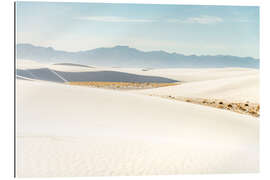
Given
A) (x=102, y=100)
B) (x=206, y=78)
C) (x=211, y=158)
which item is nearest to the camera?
(x=211, y=158)

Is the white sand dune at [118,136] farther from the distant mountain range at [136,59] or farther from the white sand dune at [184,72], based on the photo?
the distant mountain range at [136,59]

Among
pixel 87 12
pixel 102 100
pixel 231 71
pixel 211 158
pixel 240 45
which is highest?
pixel 87 12

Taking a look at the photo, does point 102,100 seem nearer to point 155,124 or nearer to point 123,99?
point 123,99

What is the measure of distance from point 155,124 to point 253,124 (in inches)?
60.3

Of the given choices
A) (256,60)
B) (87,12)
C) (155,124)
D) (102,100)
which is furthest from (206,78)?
(87,12)

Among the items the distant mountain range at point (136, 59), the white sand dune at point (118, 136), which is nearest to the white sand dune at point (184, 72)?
the distant mountain range at point (136, 59)

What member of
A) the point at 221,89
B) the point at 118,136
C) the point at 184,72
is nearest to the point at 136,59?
the point at 184,72

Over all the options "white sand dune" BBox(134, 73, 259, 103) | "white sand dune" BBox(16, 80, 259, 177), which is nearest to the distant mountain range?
"white sand dune" BBox(134, 73, 259, 103)

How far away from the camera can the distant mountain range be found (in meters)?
5.24

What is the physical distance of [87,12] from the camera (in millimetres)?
5254

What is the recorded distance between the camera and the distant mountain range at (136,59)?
524cm

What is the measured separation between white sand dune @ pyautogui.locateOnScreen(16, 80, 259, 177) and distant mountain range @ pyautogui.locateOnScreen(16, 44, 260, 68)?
0.41m

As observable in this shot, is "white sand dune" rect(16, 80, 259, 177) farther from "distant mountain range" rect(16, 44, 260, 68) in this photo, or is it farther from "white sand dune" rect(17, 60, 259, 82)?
"distant mountain range" rect(16, 44, 260, 68)

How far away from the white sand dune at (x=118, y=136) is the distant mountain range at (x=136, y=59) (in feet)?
1.36
